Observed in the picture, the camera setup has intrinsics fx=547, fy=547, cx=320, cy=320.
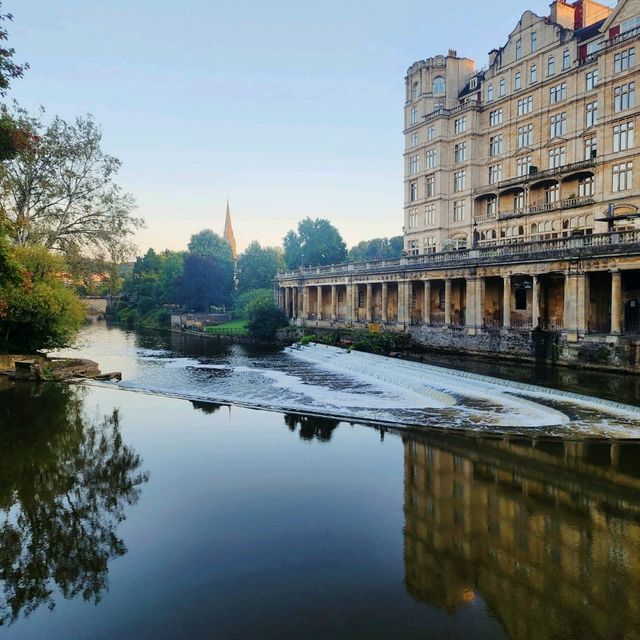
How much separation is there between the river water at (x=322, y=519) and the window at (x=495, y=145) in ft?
113

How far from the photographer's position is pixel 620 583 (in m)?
8.38

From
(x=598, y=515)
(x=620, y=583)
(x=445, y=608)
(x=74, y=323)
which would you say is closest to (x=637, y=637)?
(x=620, y=583)

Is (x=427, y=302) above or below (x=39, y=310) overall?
above

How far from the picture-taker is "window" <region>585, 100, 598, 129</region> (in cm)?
4116

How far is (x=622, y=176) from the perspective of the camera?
38.4m

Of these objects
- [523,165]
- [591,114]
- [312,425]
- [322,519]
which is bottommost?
[322,519]

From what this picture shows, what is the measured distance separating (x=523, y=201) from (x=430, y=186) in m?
11.6

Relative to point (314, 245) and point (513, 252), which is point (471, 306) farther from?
point (314, 245)

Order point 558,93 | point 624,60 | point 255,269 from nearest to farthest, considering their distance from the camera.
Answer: point 624,60 → point 558,93 → point 255,269

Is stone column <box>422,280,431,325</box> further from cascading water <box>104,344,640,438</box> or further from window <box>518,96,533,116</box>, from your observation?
window <box>518,96,533,116</box>

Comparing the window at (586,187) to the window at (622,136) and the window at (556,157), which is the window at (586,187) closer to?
the window at (556,157)

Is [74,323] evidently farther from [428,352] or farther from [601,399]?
[601,399]

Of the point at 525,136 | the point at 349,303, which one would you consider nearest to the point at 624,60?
the point at 525,136

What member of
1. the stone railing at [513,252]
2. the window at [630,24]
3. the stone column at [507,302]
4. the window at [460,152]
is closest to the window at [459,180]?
the window at [460,152]
